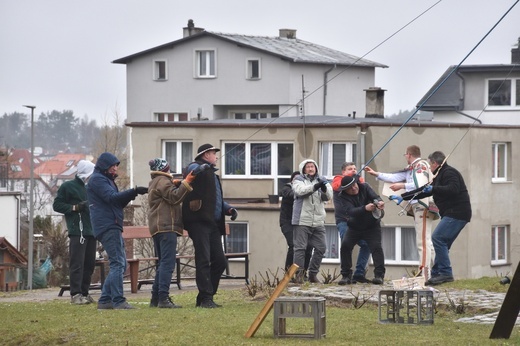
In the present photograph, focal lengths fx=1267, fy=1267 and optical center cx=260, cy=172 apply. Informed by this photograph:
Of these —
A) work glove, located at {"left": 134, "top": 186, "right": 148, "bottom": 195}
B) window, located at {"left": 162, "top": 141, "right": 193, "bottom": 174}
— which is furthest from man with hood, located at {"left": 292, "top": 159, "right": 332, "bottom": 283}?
window, located at {"left": 162, "top": 141, "right": 193, "bottom": 174}

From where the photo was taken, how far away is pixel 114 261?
1530 cm

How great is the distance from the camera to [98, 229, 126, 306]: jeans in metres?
15.2

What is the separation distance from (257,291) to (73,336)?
211 inches

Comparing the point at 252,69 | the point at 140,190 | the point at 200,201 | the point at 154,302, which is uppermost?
the point at 252,69

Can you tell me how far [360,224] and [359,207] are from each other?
0.83 feet

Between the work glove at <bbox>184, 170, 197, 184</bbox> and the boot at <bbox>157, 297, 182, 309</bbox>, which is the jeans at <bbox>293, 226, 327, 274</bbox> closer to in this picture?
the boot at <bbox>157, 297, 182, 309</bbox>

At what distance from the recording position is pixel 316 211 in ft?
61.1

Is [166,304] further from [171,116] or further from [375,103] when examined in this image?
[171,116]

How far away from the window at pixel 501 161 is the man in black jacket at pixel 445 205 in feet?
111

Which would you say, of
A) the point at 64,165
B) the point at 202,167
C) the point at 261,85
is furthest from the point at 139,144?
the point at 64,165

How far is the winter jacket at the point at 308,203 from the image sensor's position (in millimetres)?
18438

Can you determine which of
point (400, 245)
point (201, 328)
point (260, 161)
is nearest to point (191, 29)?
point (260, 161)

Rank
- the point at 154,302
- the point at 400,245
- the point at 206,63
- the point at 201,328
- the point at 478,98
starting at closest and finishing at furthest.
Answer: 1. the point at 201,328
2. the point at 154,302
3. the point at 400,245
4. the point at 478,98
5. the point at 206,63

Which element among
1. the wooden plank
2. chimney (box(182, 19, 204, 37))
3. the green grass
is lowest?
the green grass
